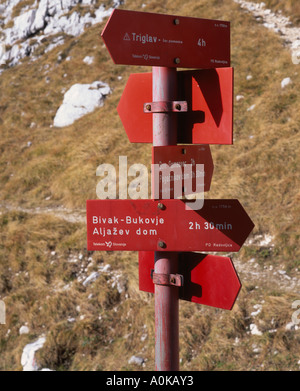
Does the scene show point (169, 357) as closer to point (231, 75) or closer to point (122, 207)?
point (122, 207)

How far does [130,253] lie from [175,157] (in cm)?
518

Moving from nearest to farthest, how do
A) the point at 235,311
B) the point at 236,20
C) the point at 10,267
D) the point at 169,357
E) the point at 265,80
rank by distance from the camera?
the point at 169,357 < the point at 235,311 < the point at 10,267 < the point at 265,80 < the point at 236,20

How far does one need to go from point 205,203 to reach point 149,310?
12.7 ft

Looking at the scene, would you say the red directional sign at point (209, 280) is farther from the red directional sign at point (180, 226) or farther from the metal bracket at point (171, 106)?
the metal bracket at point (171, 106)

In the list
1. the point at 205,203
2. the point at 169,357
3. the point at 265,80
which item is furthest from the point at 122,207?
the point at 265,80

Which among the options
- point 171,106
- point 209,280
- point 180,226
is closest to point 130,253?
point 209,280

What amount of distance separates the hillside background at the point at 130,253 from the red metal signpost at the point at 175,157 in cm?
278

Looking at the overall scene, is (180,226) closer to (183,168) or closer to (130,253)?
(183,168)

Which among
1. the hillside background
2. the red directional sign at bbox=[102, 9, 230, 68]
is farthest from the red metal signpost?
the hillside background

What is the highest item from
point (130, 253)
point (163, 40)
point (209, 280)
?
point (163, 40)

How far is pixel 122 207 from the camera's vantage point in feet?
9.46

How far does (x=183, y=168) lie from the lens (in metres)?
2.79

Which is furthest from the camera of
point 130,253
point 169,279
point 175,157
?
point 130,253

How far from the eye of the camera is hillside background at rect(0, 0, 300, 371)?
5.73 meters
